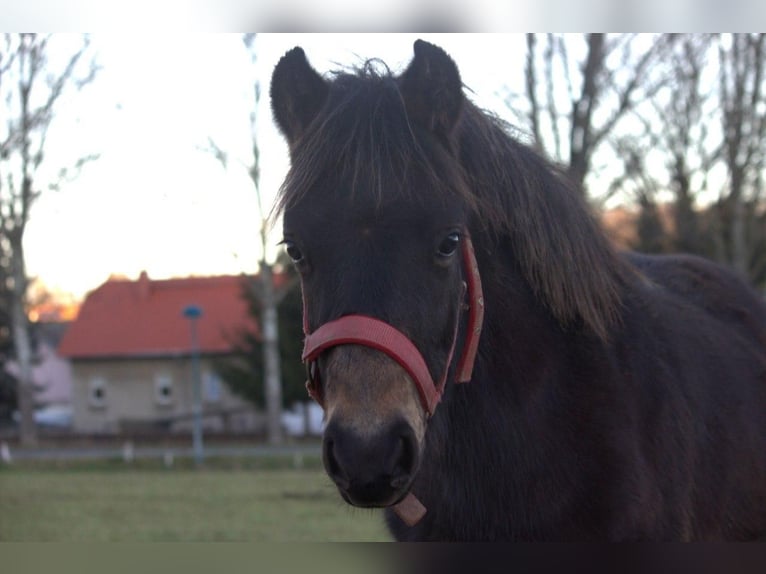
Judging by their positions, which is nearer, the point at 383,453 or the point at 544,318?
the point at 383,453

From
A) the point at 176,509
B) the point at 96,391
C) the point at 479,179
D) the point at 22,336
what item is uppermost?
the point at 479,179

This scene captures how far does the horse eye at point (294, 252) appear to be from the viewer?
2.60 metres

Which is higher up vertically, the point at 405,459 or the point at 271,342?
the point at 405,459

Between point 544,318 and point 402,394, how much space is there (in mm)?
776

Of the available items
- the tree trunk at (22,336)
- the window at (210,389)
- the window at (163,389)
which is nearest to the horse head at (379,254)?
the tree trunk at (22,336)

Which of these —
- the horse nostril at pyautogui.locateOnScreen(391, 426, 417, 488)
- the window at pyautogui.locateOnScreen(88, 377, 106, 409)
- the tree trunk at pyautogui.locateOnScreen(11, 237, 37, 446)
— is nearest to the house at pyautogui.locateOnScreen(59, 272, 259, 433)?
the window at pyautogui.locateOnScreen(88, 377, 106, 409)

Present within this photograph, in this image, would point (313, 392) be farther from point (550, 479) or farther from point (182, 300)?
point (182, 300)

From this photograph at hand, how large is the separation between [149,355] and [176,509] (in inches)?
1226

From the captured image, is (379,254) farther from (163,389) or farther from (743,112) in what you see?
(163,389)

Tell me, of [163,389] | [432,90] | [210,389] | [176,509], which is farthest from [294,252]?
[163,389]

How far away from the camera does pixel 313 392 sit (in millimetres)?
2576

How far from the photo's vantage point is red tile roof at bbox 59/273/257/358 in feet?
132

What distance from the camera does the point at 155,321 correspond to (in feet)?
137

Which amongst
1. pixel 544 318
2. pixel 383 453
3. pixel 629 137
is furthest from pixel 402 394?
pixel 629 137
